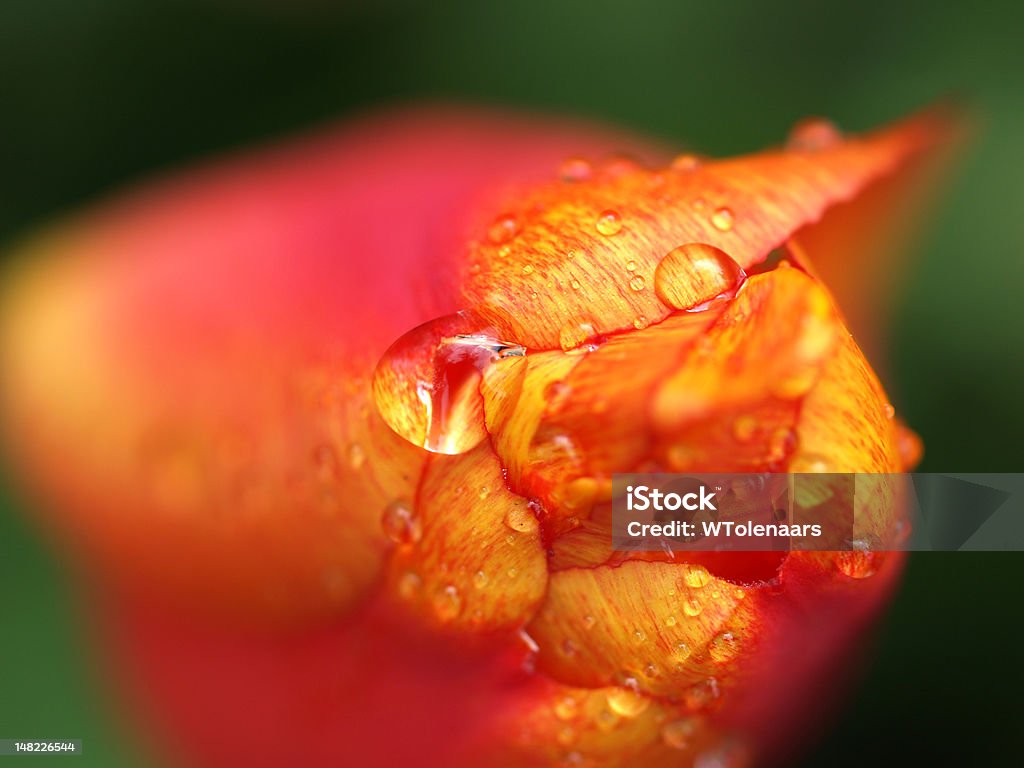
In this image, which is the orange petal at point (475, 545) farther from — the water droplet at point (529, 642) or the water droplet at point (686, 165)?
the water droplet at point (686, 165)

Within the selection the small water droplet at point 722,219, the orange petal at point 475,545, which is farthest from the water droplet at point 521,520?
the small water droplet at point 722,219

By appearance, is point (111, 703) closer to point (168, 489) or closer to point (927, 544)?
point (168, 489)

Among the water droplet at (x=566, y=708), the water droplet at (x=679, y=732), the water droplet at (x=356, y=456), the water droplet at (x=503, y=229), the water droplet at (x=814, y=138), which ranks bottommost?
the water droplet at (x=679, y=732)

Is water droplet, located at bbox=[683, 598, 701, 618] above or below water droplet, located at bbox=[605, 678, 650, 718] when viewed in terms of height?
above

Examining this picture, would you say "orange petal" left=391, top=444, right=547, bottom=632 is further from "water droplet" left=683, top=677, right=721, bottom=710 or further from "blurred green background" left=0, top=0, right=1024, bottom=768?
"blurred green background" left=0, top=0, right=1024, bottom=768

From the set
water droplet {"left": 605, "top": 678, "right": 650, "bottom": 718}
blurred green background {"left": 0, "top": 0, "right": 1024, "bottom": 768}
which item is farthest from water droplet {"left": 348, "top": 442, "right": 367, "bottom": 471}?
blurred green background {"left": 0, "top": 0, "right": 1024, "bottom": 768}

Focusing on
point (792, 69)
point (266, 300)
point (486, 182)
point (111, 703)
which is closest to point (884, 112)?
point (792, 69)
